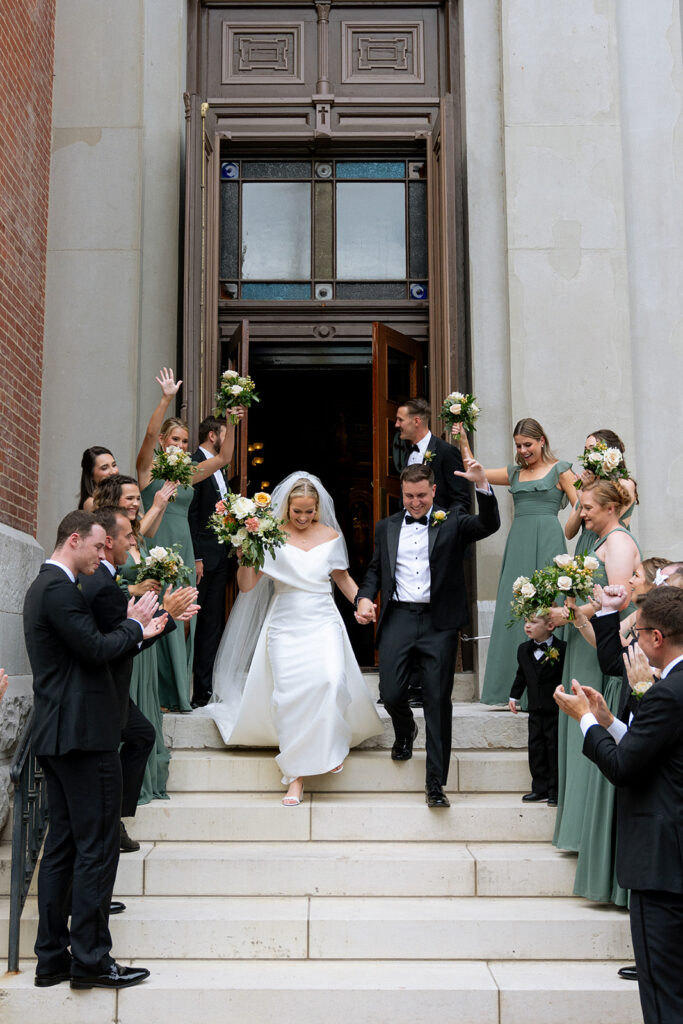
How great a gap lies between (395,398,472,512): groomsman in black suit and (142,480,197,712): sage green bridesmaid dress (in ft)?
6.13

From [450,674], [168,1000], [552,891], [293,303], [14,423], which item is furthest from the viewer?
[293,303]

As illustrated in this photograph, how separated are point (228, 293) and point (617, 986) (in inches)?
304

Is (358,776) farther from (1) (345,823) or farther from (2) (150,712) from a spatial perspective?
(2) (150,712)

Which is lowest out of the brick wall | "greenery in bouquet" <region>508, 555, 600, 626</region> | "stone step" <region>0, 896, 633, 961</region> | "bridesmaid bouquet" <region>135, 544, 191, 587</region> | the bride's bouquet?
"stone step" <region>0, 896, 633, 961</region>

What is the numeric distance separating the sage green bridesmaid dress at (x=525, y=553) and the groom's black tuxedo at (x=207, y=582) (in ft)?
7.21

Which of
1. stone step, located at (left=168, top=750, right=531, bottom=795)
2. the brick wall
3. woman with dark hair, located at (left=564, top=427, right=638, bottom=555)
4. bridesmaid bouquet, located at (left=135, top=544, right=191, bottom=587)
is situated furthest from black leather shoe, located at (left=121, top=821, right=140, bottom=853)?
woman with dark hair, located at (left=564, top=427, right=638, bottom=555)

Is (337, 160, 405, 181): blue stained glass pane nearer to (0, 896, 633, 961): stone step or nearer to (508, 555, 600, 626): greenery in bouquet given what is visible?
(508, 555, 600, 626): greenery in bouquet

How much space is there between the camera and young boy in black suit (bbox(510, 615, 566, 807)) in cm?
704

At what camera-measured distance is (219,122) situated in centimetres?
1114

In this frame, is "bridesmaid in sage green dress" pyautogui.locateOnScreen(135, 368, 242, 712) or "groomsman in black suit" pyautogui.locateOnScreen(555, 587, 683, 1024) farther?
"bridesmaid in sage green dress" pyautogui.locateOnScreen(135, 368, 242, 712)

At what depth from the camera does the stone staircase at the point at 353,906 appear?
5.51 meters

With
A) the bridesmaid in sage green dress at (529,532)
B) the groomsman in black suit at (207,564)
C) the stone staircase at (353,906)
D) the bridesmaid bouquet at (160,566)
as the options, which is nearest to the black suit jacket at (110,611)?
the bridesmaid bouquet at (160,566)

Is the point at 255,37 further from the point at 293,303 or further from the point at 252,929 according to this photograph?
the point at 252,929

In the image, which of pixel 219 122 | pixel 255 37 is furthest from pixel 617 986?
pixel 255 37
